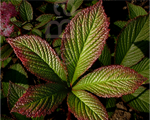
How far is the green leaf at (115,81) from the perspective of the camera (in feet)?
2.63

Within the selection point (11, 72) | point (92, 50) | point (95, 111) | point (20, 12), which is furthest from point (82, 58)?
point (20, 12)

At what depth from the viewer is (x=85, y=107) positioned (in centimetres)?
81

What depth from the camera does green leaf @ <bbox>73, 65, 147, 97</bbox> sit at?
80cm

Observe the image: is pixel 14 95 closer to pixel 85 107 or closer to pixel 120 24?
pixel 85 107

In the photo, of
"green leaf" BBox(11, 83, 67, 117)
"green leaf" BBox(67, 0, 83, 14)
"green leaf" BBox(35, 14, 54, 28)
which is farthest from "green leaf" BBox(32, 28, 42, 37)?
"green leaf" BBox(11, 83, 67, 117)

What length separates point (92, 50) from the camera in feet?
2.83

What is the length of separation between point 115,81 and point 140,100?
49 cm

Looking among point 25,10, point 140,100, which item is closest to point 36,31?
point 25,10

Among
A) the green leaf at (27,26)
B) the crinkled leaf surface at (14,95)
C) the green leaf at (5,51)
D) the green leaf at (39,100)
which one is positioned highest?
the green leaf at (27,26)

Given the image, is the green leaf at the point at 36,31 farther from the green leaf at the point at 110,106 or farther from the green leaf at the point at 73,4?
the green leaf at the point at 110,106

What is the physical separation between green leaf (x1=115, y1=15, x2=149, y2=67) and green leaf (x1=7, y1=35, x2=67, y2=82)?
522mm

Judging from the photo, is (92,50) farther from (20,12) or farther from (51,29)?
(20,12)

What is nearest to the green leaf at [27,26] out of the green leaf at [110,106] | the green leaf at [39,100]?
the green leaf at [39,100]

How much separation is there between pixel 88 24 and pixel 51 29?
70 cm
